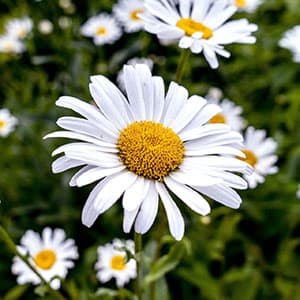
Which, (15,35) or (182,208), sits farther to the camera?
(15,35)

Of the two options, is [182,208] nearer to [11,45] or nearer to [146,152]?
[146,152]

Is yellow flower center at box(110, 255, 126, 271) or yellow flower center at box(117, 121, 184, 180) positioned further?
yellow flower center at box(110, 255, 126, 271)

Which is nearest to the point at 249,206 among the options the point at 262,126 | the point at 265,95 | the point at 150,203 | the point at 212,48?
the point at 262,126

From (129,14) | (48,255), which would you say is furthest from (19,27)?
(48,255)

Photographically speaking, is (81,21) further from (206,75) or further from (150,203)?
(150,203)

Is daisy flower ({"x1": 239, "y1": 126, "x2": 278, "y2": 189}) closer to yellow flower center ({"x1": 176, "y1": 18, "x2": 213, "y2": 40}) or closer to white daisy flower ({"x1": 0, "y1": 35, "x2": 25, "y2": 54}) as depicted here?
yellow flower center ({"x1": 176, "y1": 18, "x2": 213, "y2": 40})

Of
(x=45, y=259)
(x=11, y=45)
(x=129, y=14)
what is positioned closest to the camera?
(x=45, y=259)

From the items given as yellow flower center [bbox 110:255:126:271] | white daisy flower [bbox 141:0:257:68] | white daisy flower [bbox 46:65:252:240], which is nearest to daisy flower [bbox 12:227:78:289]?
yellow flower center [bbox 110:255:126:271]
